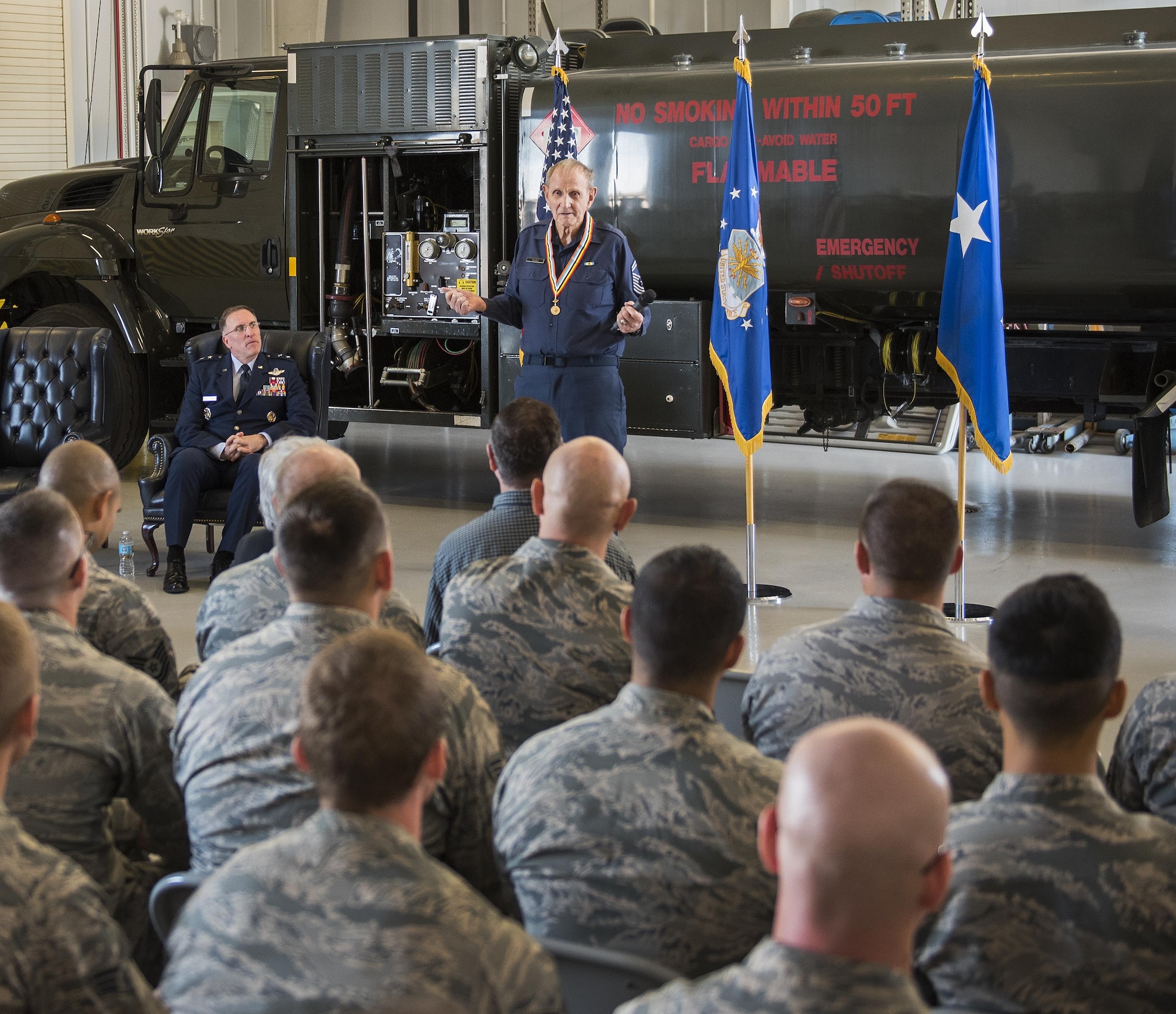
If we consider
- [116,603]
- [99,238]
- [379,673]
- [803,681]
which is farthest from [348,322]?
[379,673]

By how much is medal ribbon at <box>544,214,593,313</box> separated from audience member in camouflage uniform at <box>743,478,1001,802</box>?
3897 mm

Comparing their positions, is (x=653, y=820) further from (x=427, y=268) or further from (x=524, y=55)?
(x=524, y=55)

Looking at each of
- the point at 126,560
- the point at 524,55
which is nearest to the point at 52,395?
the point at 126,560

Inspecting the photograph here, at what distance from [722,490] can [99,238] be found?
4.13 metres

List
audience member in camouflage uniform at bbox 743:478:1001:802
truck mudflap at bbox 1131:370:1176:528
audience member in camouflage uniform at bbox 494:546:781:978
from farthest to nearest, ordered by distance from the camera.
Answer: truck mudflap at bbox 1131:370:1176:528 < audience member in camouflage uniform at bbox 743:478:1001:802 < audience member in camouflage uniform at bbox 494:546:781:978

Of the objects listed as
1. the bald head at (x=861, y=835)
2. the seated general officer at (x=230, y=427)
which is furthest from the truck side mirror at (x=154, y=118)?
the bald head at (x=861, y=835)

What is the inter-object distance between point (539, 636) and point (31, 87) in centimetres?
1288

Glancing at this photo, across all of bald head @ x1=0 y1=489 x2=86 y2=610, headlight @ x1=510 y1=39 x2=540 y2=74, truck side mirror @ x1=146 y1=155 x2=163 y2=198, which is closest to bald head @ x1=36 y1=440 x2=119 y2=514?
bald head @ x1=0 y1=489 x2=86 y2=610

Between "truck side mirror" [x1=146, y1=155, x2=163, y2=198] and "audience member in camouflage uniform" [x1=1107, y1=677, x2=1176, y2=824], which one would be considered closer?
"audience member in camouflage uniform" [x1=1107, y1=677, x2=1176, y2=824]

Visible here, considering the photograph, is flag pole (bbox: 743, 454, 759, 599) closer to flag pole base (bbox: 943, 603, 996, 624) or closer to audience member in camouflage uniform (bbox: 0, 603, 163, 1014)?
flag pole base (bbox: 943, 603, 996, 624)

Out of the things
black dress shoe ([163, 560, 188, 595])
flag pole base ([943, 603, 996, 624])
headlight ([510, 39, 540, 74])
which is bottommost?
flag pole base ([943, 603, 996, 624])

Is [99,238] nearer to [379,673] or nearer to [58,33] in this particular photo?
[58,33]

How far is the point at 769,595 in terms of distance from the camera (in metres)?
6.31

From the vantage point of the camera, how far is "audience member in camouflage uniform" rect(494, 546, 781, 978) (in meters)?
1.99
